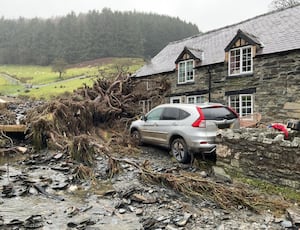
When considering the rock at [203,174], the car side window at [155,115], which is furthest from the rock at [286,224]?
the car side window at [155,115]

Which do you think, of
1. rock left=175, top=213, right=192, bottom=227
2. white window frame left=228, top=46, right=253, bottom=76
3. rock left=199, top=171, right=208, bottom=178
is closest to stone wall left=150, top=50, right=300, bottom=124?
white window frame left=228, top=46, right=253, bottom=76

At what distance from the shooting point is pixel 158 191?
293 inches

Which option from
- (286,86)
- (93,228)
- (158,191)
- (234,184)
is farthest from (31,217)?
(286,86)

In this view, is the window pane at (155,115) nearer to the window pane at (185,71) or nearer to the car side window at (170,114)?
the car side window at (170,114)

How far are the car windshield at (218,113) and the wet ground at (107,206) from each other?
169 cm

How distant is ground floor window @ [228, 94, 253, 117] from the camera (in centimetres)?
1595

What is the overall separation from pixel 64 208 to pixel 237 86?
12.9 m

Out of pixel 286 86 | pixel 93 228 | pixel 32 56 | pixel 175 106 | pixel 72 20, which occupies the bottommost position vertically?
pixel 93 228

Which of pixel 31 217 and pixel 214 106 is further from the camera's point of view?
pixel 214 106

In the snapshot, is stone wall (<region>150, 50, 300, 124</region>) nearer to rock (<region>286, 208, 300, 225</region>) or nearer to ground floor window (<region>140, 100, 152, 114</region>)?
ground floor window (<region>140, 100, 152, 114</region>)

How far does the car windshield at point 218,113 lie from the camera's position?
379 inches

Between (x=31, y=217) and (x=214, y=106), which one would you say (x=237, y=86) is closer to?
(x=214, y=106)

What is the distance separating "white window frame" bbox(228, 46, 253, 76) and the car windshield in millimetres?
6858

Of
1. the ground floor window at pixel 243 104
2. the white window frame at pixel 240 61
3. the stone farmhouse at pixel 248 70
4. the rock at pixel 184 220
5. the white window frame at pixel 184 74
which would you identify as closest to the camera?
the rock at pixel 184 220
